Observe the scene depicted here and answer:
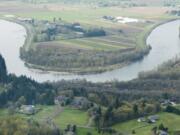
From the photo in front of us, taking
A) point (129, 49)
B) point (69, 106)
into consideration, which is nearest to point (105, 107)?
point (69, 106)

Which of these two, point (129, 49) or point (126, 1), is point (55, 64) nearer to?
point (129, 49)

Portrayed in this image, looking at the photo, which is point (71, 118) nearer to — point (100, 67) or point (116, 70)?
point (116, 70)

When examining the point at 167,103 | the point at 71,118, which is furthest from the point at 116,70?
the point at 71,118

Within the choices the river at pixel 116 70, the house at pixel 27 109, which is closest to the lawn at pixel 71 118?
the house at pixel 27 109

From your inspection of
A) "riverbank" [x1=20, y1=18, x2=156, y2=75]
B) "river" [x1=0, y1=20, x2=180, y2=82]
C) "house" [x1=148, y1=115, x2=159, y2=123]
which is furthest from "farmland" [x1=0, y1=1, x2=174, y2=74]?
"house" [x1=148, y1=115, x2=159, y2=123]

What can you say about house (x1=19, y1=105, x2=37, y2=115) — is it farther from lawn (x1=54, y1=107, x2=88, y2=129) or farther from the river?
the river

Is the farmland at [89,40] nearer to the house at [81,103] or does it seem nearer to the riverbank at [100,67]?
the riverbank at [100,67]
